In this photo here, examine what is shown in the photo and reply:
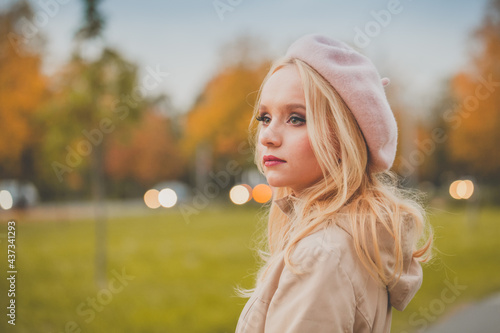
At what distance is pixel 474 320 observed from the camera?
194 inches

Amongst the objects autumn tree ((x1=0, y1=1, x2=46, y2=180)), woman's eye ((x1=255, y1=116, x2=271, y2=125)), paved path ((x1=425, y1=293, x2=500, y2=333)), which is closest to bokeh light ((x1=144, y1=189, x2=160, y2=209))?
autumn tree ((x1=0, y1=1, x2=46, y2=180))

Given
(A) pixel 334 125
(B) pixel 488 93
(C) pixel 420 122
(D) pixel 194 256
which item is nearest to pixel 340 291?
(A) pixel 334 125

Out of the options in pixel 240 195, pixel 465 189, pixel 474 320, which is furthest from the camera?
pixel 240 195

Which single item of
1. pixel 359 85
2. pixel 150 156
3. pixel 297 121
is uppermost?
pixel 150 156

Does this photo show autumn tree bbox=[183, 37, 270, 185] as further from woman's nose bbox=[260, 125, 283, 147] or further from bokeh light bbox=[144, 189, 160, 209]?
woman's nose bbox=[260, 125, 283, 147]

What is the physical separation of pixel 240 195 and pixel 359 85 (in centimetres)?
2694

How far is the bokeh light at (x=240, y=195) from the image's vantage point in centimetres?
2848

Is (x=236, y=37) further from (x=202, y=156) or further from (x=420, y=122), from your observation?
(x=420, y=122)

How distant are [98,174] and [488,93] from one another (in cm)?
1037

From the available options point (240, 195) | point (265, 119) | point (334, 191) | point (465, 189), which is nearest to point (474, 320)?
point (334, 191)

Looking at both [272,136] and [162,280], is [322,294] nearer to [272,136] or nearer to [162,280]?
[272,136]

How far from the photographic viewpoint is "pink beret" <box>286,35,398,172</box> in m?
1.47

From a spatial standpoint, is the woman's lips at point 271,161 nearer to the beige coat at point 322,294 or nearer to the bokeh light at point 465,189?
the beige coat at point 322,294

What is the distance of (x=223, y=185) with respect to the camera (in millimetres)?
31375
